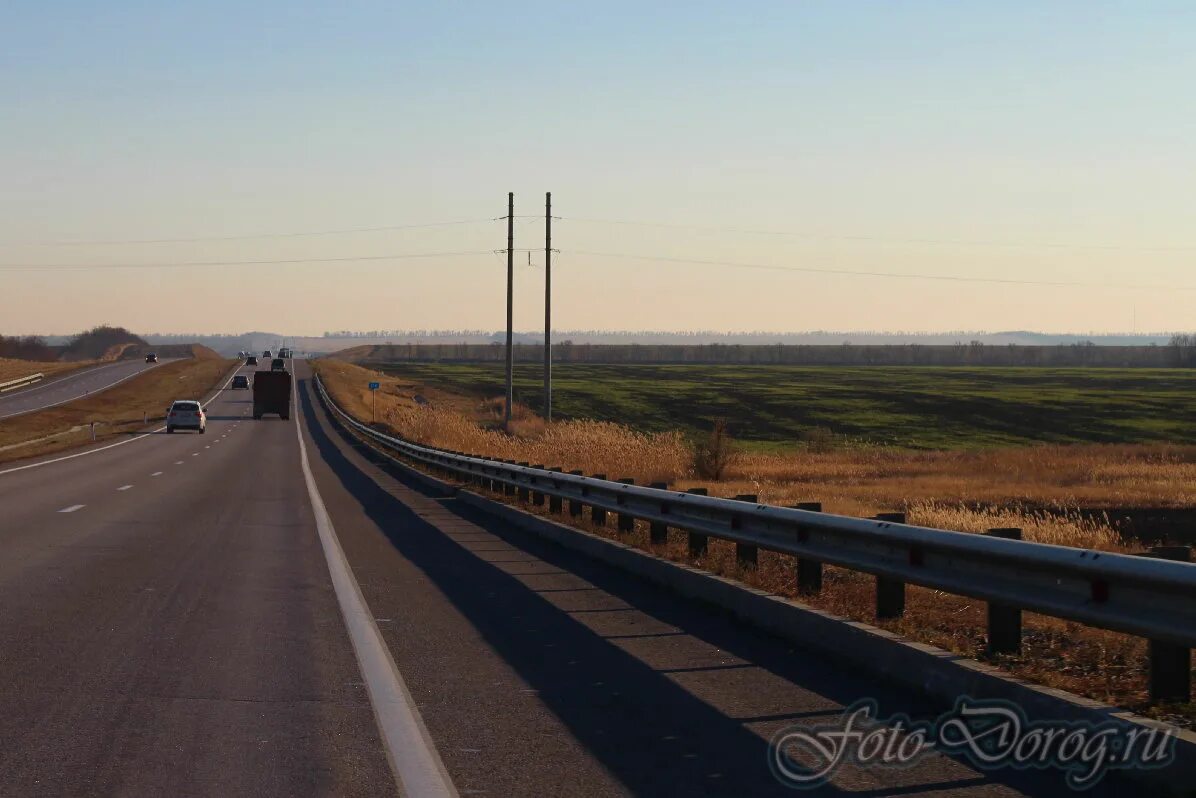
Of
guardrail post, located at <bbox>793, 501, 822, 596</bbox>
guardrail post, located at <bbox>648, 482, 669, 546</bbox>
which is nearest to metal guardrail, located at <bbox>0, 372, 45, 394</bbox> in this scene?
guardrail post, located at <bbox>648, 482, 669, 546</bbox>

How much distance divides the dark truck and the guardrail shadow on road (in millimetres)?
68559

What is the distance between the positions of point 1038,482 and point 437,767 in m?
38.7

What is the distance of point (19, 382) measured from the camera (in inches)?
4377

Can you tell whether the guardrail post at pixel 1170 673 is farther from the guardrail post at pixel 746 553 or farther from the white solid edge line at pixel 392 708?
the guardrail post at pixel 746 553

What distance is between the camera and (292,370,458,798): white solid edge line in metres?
6.55

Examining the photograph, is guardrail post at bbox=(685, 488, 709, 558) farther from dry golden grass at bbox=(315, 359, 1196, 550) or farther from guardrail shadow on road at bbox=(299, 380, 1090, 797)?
dry golden grass at bbox=(315, 359, 1196, 550)

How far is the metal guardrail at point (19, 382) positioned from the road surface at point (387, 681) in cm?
9533

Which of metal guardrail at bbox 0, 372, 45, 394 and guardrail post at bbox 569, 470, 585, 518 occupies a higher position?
guardrail post at bbox 569, 470, 585, 518

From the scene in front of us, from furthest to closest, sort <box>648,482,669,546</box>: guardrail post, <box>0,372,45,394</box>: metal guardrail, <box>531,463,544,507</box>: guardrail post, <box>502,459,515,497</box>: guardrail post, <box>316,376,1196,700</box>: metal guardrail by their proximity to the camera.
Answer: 1. <box>0,372,45,394</box>: metal guardrail
2. <box>502,459,515,497</box>: guardrail post
3. <box>531,463,544,507</box>: guardrail post
4. <box>648,482,669,546</box>: guardrail post
5. <box>316,376,1196,700</box>: metal guardrail

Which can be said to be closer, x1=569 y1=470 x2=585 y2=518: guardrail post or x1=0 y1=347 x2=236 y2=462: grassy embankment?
x1=569 y1=470 x2=585 y2=518: guardrail post

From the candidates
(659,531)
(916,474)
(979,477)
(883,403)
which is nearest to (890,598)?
(659,531)

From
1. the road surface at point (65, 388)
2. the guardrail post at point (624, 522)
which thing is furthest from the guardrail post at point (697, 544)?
the road surface at point (65, 388)

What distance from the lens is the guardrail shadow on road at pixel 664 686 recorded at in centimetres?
662

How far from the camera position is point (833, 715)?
7875mm
